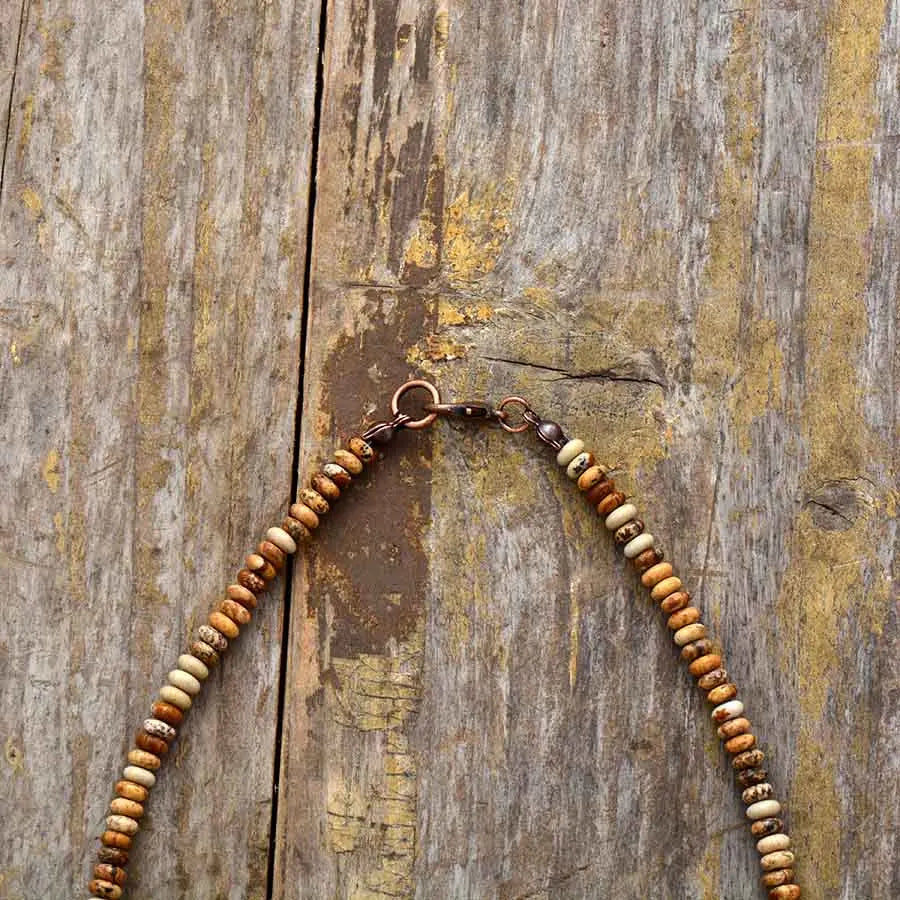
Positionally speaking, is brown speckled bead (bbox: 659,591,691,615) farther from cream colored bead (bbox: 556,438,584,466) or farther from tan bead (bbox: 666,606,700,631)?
cream colored bead (bbox: 556,438,584,466)

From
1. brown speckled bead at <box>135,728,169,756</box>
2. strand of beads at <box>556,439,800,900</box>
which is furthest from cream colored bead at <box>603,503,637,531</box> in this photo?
brown speckled bead at <box>135,728,169,756</box>

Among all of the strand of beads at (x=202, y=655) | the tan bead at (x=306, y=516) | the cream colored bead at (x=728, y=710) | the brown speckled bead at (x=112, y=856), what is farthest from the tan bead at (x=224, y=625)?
the cream colored bead at (x=728, y=710)

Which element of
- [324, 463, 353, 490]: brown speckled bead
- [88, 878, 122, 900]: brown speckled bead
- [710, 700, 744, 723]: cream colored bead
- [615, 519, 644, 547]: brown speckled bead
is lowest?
[88, 878, 122, 900]: brown speckled bead

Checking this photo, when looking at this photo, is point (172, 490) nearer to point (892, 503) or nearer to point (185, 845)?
point (185, 845)

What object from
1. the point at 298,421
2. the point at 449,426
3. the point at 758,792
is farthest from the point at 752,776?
the point at 298,421

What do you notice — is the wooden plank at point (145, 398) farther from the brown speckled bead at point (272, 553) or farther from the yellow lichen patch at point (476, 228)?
the yellow lichen patch at point (476, 228)

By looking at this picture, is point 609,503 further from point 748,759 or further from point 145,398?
point 145,398
